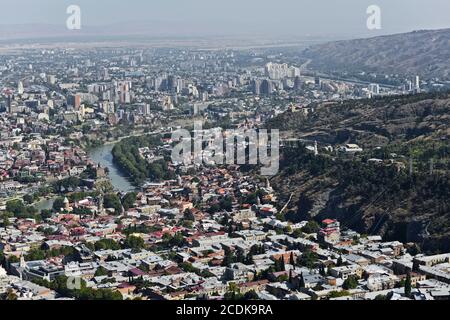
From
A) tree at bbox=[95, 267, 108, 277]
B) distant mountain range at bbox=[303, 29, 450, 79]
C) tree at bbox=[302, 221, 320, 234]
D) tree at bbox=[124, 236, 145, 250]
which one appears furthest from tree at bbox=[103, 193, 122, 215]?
distant mountain range at bbox=[303, 29, 450, 79]

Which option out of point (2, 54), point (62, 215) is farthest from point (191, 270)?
point (2, 54)

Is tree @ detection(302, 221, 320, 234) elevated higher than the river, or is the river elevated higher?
tree @ detection(302, 221, 320, 234)

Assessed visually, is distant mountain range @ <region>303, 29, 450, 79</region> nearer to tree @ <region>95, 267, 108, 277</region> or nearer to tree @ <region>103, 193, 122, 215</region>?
tree @ <region>103, 193, 122, 215</region>

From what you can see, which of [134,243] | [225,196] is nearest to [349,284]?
[134,243]

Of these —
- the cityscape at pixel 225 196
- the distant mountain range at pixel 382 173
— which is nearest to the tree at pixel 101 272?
the cityscape at pixel 225 196
